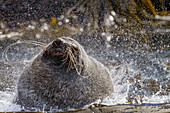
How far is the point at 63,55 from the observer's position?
1.52 m

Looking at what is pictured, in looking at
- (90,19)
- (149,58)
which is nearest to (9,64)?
(90,19)

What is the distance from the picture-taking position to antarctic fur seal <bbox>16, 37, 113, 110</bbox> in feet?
5.25

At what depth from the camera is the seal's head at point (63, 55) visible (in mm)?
1490

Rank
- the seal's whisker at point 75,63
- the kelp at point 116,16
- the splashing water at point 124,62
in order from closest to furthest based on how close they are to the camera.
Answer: the seal's whisker at point 75,63
the splashing water at point 124,62
the kelp at point 116,16

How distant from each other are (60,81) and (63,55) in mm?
229

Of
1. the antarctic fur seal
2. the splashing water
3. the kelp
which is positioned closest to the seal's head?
the antarctic fur seal

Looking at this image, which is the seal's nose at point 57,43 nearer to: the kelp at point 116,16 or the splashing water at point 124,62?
the splashing water at point 124,62

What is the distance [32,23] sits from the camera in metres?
3.27

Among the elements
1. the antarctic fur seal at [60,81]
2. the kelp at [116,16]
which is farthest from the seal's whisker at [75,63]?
the kelp at [116,16]

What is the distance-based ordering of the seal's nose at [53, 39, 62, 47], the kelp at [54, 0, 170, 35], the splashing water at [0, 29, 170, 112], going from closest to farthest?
the seal's nose at [53, 39, 62, 47]
the splashing water at [0, 29, 170, 112]
the kelp at [54, 0, 170, 35]

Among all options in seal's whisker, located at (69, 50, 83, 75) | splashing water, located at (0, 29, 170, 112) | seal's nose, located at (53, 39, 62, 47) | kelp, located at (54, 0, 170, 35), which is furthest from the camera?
kelp, located at (54, 0, 170, 35)

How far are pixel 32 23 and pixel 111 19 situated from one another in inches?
45.1

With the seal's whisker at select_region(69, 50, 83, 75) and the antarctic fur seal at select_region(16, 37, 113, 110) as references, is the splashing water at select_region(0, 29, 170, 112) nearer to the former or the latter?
the antarctic fur seal at select_region(16, 37, 113, 110)

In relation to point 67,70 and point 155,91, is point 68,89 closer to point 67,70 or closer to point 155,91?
point 67,70
